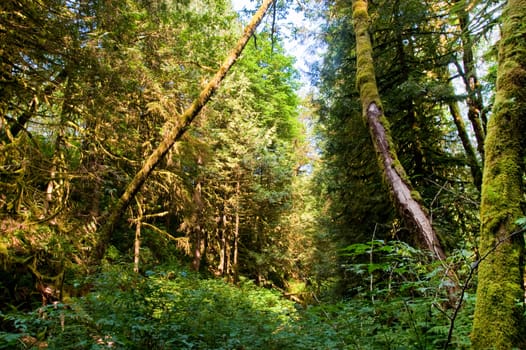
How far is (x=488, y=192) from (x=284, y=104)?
2055 centimetres

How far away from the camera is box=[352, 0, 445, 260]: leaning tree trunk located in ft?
10.7

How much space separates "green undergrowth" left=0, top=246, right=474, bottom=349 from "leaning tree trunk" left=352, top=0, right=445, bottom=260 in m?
0.43

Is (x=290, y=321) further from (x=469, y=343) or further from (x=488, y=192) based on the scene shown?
(x=488, y=192)

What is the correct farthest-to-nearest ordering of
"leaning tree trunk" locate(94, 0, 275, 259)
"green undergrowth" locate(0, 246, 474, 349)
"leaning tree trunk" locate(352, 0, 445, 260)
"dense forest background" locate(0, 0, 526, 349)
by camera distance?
"leaning tree trunk" locate(94, 0, 275, 259) < "leaning tree trunk" locate(352, 0, 445, 260) < "green undergrowth" locate(0, 246, 474, 349) < "dense forest background" locate(0, 0, 526, 349)

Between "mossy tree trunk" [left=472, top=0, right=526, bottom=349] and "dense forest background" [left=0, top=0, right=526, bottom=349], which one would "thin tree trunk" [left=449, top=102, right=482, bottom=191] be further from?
"mossy tree trunk" [left=472, top=0, right=526, bottom=349]

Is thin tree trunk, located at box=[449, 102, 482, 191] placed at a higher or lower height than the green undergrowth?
higher

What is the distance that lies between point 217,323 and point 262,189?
11841mm

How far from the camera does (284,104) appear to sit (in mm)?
22203

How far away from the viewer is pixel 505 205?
7.19ft

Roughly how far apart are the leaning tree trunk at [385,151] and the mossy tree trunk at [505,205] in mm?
652

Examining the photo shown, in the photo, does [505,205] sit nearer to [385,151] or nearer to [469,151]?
[385,151]

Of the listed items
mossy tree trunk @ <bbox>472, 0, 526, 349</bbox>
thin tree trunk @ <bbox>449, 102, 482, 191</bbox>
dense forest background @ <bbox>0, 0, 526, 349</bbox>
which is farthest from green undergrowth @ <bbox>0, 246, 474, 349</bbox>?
thin tree trunk @ <bbox>449, 102, 482, 191</bbox>

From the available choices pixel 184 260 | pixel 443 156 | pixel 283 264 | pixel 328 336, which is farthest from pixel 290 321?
pixel 283 264

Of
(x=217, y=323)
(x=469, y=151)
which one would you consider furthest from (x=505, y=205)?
(x=469, y=151)
